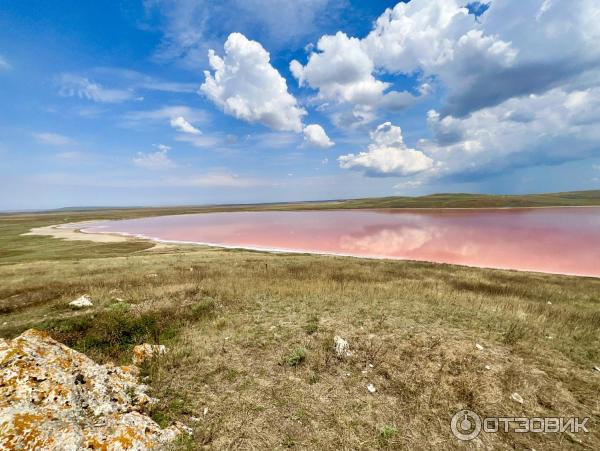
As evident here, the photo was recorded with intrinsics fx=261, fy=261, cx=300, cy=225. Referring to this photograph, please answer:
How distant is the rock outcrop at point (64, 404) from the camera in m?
4.50

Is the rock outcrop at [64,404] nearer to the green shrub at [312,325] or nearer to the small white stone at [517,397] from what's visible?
the green shrub at [312,325]

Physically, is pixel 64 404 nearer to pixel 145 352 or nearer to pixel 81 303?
pixel 145 352

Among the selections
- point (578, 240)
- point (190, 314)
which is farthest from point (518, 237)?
point (190, 314)

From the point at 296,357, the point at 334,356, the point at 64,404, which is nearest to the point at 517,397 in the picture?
the point at 334,356

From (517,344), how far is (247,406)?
10.6 meters

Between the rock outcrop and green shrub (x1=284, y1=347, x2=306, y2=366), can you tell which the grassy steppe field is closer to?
green shrub (x1=284, y1=347, x2=306, y2=366)

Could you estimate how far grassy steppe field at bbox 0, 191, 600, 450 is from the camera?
21.8ft

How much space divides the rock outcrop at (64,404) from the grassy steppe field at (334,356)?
0.97 metres

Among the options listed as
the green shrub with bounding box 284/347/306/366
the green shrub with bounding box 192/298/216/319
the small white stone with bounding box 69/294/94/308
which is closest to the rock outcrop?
the green shrub with bounding box 284/347/306/366

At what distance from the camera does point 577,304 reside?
1719cm

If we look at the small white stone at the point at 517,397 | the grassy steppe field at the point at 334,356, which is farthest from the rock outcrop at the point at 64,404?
the small white stone at the point at 517,397

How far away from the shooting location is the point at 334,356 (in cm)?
964

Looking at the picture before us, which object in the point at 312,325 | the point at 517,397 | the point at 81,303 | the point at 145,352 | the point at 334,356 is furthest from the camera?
the point at 81,303

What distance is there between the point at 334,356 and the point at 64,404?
7.55 m
